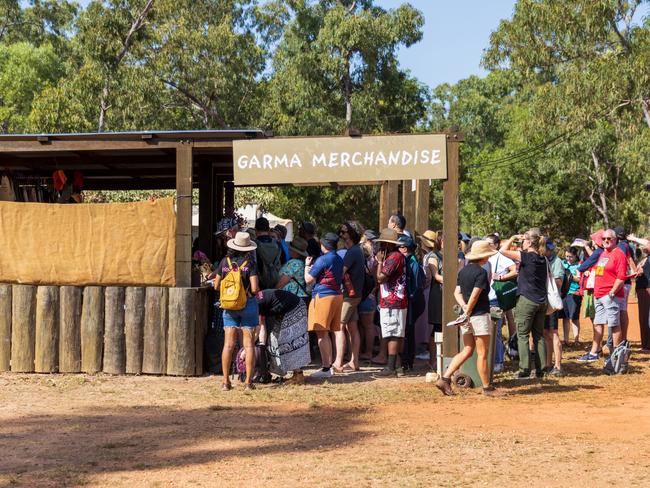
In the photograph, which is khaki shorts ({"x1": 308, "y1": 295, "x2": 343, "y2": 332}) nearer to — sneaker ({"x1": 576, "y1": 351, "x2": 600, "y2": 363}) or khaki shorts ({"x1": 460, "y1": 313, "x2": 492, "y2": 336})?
khaki shorts ({"x1": 460, "y1": 313, "x2": 492, "y2": 336})

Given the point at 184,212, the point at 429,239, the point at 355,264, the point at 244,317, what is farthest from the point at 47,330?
the point at 429,239

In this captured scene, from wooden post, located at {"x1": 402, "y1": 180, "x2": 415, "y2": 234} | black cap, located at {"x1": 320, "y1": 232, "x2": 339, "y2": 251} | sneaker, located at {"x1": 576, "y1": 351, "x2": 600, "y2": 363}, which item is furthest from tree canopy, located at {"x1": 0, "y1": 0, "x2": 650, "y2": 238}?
black cap, located at {"x1": 320, "y1": 232, "x2": 339, "y2": 251}

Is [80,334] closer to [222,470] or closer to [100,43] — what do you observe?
[222,470]

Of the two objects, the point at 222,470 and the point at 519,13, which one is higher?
the point at 519,13

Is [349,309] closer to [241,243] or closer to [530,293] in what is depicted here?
[241,243]

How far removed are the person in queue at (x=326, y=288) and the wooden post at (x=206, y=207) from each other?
4485mm

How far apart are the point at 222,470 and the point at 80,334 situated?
17.8 feet

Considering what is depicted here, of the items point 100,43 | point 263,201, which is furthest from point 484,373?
point 100,43

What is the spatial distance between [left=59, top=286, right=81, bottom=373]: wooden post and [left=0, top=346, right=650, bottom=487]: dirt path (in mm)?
272

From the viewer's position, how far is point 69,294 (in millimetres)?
11883

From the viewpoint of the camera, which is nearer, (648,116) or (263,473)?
(263,473)

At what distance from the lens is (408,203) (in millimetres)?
16938

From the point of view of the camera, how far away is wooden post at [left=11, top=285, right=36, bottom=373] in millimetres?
11891

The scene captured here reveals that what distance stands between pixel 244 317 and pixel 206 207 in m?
5.53
